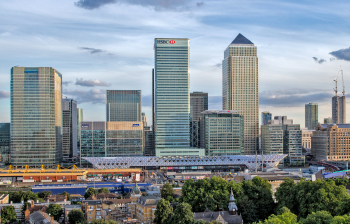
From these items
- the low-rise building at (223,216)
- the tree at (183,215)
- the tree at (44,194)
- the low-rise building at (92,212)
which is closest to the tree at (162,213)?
the tree at (183,215)

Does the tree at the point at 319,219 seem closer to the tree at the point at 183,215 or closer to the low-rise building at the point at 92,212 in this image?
the tree at the point at 183,215

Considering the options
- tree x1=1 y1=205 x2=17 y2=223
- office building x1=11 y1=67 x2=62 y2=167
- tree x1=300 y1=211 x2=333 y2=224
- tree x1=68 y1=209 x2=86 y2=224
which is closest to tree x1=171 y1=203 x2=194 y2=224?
tree x1=300 y1=211 x2=333 y2=224

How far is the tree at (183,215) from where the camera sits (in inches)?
2940

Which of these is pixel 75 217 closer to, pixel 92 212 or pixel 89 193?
pixel 92 212

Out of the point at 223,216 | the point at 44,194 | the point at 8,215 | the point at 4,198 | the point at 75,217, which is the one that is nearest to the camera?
the point at 223,216

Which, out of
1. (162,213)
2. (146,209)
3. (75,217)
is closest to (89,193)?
(75,217)

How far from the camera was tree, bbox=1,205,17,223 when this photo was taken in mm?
94800

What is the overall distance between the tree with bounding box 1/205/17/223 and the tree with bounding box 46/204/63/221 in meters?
8.84

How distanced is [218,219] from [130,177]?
315 feet

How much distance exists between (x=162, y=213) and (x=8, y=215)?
40443 millimetres

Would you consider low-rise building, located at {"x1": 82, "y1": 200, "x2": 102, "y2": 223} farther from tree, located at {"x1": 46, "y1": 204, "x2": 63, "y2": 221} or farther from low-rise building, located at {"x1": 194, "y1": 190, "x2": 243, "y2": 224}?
low-rise building, located at {"x1": 194, "y1": 190, "x2": 243, "y2": 224}

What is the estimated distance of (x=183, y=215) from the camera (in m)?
75.6

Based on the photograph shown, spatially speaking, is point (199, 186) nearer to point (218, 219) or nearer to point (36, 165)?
point (218, 219)

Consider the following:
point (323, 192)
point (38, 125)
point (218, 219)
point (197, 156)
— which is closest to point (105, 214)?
point (218, 219)
